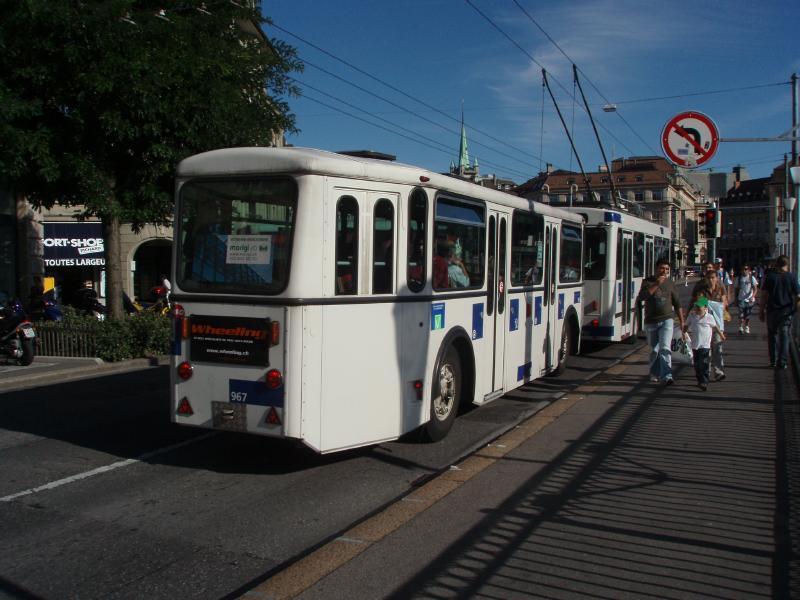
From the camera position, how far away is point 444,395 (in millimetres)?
7871

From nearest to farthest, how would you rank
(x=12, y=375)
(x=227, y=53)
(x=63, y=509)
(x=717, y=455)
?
1. (x=63, y=509)
2. (x=717, y=455)
3. (x=12, y=375)
4. (x=227, y=53)

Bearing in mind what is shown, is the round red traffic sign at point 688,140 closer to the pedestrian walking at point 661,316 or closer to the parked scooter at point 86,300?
the pedestrian walking at point 661,316

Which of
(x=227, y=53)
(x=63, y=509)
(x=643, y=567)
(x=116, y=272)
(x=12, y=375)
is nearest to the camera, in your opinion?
(x=643, y=567)

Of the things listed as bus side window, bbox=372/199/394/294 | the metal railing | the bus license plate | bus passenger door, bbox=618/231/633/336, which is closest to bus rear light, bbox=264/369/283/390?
the bus license plate

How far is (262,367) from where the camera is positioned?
242 inches

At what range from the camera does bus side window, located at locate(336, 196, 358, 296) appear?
6270mm

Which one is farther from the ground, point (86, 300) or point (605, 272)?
point (605, 272)

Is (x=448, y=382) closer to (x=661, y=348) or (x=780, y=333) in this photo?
(x=661, y=348)

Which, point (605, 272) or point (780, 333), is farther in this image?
point (605, 272)

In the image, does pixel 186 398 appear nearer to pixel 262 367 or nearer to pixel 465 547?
pixel 262 367

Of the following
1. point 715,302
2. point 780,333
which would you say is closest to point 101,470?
point 715,302

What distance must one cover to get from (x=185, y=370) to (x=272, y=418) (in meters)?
1.01

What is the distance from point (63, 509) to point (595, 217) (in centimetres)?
1218

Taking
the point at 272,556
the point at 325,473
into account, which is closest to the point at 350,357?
the point at 325,473
